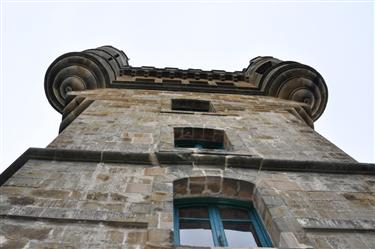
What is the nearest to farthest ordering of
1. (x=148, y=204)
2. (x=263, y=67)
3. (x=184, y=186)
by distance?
(x=148, y=204) < (x=184, y=186) < (x=263, y=67)

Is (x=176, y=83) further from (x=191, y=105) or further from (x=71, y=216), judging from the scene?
(x=71, y=216)

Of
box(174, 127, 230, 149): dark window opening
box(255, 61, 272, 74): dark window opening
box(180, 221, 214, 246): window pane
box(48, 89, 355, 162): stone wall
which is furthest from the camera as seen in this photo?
box(255, 61, 272, 74): dark window opening

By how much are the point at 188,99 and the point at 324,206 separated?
6778 mm

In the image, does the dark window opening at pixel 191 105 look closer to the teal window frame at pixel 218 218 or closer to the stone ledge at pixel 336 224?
the teal window frame at pixel 218 218

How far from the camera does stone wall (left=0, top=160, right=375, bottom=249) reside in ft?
14.4

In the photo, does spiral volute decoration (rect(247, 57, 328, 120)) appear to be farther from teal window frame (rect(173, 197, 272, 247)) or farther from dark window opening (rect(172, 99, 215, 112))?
teal window frame (rect(173, 197, 272, 247))

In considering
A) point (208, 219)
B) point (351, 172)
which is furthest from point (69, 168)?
point (351, 172)

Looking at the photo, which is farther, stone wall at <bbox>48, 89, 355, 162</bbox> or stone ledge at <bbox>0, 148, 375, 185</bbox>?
stone wall at <bbox>48, 89, 355, 162</bbox>

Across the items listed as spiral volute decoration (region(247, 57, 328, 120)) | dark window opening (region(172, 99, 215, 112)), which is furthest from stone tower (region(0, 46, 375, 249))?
spiral volute decoration (region(247, 57, 328, 120))

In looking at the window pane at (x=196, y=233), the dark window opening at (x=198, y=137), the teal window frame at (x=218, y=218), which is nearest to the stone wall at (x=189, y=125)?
the dark window opening at (x=198, y=137)

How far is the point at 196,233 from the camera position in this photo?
528 centimetres

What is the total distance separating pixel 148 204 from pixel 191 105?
680 centimetres

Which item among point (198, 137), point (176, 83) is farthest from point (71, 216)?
point (176, 83)

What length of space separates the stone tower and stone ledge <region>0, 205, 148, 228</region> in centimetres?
1
